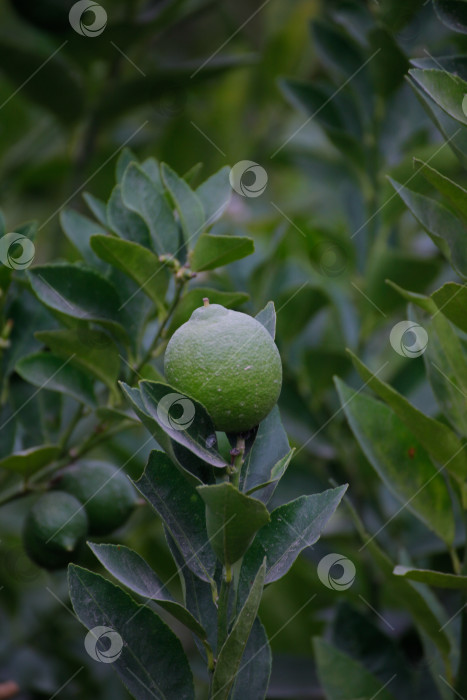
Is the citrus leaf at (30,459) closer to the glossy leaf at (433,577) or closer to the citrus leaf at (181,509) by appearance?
the citrus leaf at (181,509)

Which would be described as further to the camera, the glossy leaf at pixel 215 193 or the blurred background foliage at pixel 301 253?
the blurred background foliage at pixel 301 253

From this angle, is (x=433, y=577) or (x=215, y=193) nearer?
(x=433, y=577)

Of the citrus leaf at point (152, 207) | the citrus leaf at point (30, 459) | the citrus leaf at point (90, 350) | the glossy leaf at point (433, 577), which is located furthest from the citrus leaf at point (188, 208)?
the glossy leaf at point (433, 577)

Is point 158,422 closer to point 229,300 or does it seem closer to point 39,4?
point 229,300

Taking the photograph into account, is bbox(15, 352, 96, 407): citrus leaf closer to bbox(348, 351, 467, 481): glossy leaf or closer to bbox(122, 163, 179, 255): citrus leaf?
bbox(122, 163, 179, 255): citrus leaf

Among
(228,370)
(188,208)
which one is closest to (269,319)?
(228,370)

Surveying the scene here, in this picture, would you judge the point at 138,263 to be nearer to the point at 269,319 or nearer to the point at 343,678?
the point at 269,319
